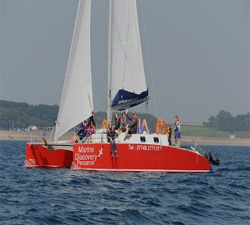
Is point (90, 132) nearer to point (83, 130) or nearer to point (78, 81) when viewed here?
point (83, 130)

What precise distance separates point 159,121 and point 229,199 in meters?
7.73

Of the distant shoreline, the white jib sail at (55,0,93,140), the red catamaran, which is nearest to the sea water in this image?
the red catamaran

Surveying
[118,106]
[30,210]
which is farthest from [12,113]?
[30,210]

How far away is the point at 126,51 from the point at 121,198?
10784mm

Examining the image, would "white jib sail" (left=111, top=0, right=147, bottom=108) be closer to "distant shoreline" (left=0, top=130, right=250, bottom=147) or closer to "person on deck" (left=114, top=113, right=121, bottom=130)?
"person on deck" (left=114, top=113, right=121, bottom=130)

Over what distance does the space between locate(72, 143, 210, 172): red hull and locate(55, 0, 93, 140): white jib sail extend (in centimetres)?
201

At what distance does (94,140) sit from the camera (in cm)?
2869

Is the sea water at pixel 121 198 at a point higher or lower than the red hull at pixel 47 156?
lower

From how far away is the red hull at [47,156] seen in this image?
30.7 m

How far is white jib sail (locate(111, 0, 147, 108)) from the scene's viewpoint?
29.9m

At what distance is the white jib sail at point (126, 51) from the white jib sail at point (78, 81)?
4.32 ft

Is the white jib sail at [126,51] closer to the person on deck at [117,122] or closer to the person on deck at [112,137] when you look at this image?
the person on deck at [117,122]

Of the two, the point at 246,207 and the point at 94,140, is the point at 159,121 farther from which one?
the point at 246,207

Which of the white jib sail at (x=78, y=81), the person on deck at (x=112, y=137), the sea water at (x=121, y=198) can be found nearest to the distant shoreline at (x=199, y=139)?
the white jib sail at (x=78, y=81)
